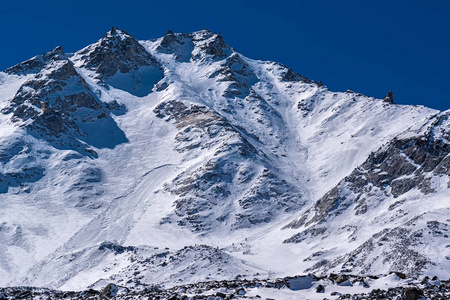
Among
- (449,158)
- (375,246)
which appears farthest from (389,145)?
(375,246)

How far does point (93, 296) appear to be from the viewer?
50.1 m

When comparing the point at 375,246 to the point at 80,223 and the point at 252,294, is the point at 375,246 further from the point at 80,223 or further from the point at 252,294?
the point at 80,223

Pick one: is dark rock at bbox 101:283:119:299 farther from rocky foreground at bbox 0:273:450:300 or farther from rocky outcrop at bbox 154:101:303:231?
rocky outcrop at bbox 154:101:303:231

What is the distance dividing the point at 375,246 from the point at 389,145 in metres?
68.4

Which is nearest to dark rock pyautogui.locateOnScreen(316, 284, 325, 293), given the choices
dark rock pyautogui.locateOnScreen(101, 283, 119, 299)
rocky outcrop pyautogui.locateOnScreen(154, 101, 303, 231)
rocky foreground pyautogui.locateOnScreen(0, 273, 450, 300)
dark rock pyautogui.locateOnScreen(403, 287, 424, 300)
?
rocky foreground pyautogui.locateOnScreen(0, 273, 450, 300)

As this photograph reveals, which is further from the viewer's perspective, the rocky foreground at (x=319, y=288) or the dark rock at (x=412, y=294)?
the rocky foreground at (x=319, y=288)

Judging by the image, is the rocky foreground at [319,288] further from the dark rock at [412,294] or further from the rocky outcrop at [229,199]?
the rocky outcrop at [229,199]

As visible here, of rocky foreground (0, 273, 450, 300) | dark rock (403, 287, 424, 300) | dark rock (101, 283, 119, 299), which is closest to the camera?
dark rock (403, 287, 424, 300)

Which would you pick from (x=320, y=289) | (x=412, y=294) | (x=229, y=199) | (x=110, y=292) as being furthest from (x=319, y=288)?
(x=229, y=199)

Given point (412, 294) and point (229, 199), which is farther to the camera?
point (229, 199)

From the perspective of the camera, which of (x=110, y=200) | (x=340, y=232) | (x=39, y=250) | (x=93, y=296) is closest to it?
(x=93, y=296)

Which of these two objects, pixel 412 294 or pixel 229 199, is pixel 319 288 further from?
pixel 229 199

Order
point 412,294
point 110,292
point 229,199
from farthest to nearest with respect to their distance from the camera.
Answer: point 229,199 < point 110,292 < point 412,294

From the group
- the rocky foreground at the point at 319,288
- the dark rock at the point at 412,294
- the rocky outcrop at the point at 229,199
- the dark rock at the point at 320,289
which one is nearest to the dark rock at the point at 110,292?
the rocky foreground at the point at 319,288
